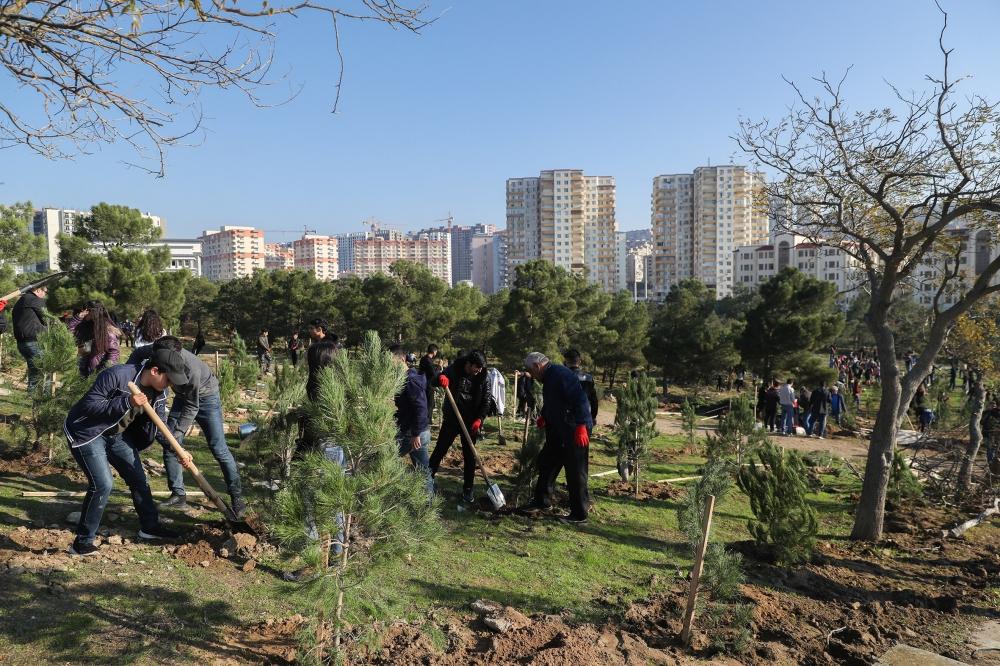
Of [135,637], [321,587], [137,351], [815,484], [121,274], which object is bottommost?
[815,484]

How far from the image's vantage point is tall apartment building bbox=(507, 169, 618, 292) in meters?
106

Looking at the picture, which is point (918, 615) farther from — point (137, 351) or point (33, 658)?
point (137, 351)

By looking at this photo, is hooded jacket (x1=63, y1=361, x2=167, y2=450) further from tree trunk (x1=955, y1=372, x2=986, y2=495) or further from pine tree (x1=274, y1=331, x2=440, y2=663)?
tree trunk (x1=955, y1=372, x2=986, y2=495)

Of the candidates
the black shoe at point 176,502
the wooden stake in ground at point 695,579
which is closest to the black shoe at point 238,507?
the black shoe at point 176,502

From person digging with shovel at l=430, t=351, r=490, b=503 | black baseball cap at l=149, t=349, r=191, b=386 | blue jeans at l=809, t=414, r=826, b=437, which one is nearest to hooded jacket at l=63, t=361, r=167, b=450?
black baseball cap at l=149, t=349, r=191, b=386

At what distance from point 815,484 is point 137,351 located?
880 centimetres

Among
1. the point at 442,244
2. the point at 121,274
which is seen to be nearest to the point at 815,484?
the point at 121,274

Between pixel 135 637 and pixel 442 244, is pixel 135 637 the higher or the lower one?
the lower one

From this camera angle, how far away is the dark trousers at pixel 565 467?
6.02 metres

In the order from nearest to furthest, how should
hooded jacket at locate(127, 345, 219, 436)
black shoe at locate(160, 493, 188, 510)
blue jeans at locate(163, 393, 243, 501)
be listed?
hooded jacket at locate(127, 345, 219, 436), blue jeans at locate(163, 393, 243, 501), black shoe at locate(160, 493, 188, 510)

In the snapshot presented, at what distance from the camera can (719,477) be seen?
14.9ft

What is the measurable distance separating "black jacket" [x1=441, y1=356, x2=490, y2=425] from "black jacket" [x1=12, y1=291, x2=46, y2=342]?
546 cm

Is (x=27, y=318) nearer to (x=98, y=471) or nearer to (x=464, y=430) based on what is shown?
(x=98, y=471)

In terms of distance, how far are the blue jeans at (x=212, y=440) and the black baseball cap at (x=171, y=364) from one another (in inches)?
13.3
